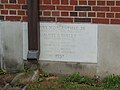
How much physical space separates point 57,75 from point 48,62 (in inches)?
9.3

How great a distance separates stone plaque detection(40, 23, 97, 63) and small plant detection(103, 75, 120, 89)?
0.32 meters

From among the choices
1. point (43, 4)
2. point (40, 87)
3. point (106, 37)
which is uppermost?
point (43, 4)

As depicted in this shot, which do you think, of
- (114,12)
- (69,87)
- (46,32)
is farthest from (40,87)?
(114,12)

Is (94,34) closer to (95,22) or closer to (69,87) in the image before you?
(95,22)

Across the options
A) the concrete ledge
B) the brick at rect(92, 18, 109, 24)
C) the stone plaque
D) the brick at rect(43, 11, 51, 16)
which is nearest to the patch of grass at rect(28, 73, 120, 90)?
the concrete ledge

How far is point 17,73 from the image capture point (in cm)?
648

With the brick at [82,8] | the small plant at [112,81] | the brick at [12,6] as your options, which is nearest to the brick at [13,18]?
the brick at [12,6]

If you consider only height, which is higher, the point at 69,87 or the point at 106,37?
the point at 106,37

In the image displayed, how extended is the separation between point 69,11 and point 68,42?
46cm

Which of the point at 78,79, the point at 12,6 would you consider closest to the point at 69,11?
the point at 12,6

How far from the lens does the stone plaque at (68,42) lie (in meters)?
6.28

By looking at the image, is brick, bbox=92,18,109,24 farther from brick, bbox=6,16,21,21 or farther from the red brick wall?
brick, bbox=6,16,21,21

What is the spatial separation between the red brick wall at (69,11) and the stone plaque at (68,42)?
103 millimetres

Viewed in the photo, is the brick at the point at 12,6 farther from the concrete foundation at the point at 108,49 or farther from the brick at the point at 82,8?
the concrete foundation at the point at 108,49
